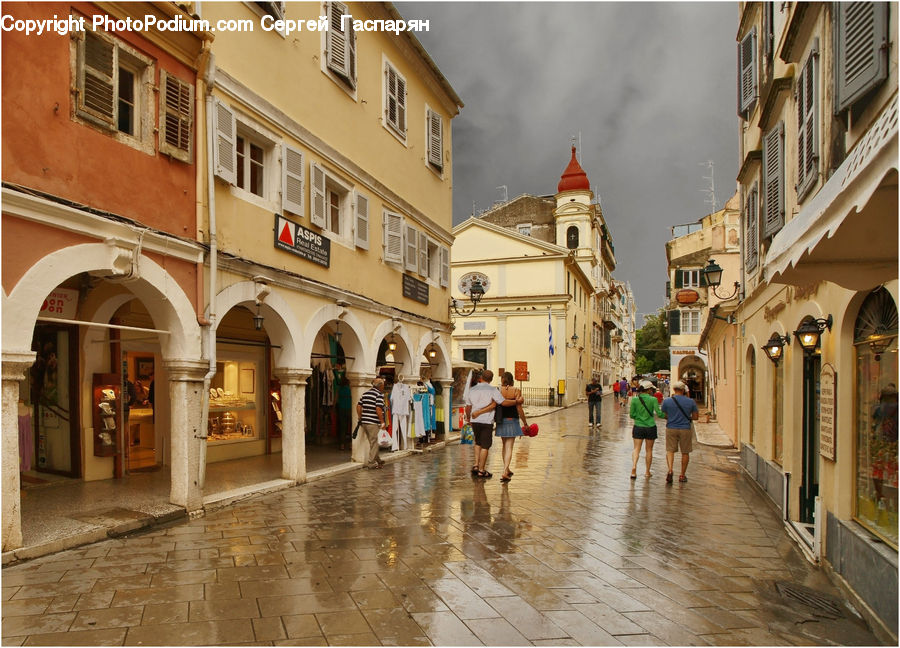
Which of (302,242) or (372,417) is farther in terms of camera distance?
(372,417)

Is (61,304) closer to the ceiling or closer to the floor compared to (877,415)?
closer to the ceiling

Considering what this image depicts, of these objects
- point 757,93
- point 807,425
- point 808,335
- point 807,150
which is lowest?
point 807,425

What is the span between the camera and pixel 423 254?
51.3ft

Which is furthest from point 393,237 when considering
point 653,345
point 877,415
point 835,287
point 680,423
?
point 653,345

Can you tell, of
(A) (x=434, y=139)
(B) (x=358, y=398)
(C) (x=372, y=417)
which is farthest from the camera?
(A) (x=434, y=139)

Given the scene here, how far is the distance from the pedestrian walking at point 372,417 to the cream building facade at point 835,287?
22.3ft

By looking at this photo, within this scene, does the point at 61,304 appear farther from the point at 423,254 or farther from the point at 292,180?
the point at 423,254

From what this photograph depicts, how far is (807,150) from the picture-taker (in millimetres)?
7059

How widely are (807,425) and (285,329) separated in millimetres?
7648

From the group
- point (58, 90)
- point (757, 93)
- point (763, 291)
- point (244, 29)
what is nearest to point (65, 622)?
point (58, 90)

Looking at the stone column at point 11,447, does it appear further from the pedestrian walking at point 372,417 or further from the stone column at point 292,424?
the pedestrian walking at point 372,417

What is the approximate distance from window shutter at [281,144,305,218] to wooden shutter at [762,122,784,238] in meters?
7.41

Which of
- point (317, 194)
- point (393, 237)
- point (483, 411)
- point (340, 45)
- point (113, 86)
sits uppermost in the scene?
point (340, 45)

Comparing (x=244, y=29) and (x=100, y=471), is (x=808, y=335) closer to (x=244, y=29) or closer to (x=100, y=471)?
(x=244, y=29)
